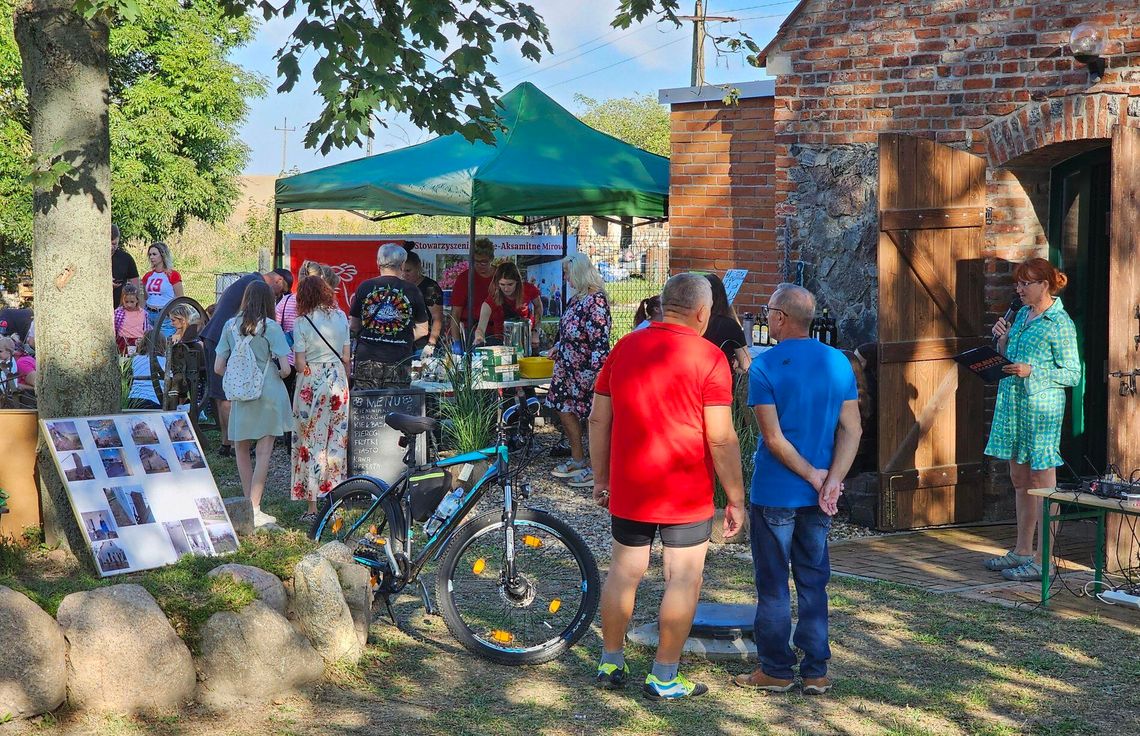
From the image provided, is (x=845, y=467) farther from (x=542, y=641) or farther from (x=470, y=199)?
(x=470, y=199)

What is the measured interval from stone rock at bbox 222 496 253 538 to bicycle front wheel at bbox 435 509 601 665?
5.76ft

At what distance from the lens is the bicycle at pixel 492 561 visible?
5.71 meters

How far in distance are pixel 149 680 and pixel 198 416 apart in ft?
25.1

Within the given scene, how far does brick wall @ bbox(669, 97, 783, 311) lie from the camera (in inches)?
450

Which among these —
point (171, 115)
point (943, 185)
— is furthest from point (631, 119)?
point (943, 185)

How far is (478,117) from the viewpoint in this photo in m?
6.90

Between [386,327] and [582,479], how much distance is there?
2050 millimetres

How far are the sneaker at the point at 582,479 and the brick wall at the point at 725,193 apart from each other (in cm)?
223

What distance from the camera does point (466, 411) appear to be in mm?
10359

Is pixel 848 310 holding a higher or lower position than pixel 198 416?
higher

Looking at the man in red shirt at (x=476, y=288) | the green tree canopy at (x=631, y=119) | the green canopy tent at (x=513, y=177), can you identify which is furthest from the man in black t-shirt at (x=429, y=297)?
the green tree canopy at (x=631, y=119)

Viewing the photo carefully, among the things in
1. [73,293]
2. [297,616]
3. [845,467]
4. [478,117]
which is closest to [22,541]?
[73,293]

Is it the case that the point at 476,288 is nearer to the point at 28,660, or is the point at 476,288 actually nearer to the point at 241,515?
the point at 241,515

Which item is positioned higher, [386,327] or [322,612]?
Result: [386,327]
